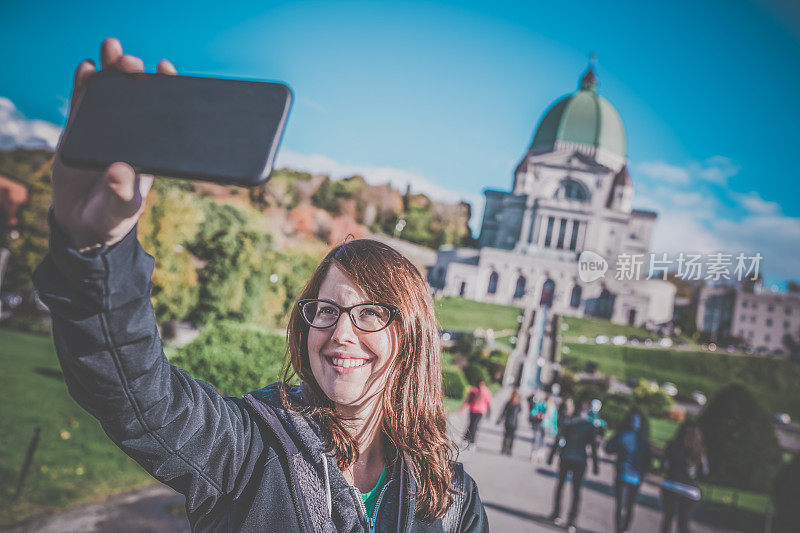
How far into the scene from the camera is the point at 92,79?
91 cm

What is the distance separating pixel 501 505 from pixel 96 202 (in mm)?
6950

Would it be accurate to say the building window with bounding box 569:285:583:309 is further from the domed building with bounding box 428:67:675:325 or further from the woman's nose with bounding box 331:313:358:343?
the woman's nose with bounding box 331:313:358:343

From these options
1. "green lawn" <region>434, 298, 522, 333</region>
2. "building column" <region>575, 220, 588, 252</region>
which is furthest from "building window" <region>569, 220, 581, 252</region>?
"green lawn" <region>434, 298, 522, 333</region>

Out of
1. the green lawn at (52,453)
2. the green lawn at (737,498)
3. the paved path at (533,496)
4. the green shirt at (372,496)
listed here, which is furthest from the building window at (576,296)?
the green shirt at (372,496)

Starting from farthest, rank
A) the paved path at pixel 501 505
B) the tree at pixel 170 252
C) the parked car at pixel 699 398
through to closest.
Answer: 1. the parked car at pixel 699 398
2. the tree at pixel 170 252
3. the paved path at pixel 501 505

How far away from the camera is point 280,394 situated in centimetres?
146

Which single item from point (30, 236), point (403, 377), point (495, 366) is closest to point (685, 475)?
point (403, 377)

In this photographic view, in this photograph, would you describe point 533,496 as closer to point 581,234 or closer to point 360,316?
point 360,316

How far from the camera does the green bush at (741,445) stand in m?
10.1

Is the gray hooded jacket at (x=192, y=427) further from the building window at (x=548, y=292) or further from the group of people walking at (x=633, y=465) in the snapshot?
the building window at (x=548, y=292)

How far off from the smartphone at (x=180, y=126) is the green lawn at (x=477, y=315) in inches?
1046

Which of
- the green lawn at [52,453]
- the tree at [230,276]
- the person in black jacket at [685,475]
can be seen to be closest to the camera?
the green lawn at [52,453]

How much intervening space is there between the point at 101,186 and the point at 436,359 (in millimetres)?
1124

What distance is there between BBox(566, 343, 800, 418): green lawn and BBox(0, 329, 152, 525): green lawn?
72.1 feet
